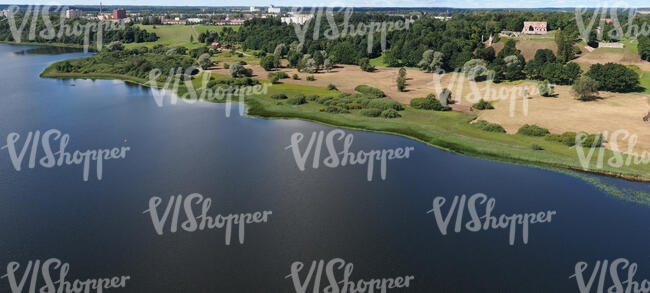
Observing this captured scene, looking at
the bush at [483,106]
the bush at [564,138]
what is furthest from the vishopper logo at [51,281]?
the bush at [483,106]

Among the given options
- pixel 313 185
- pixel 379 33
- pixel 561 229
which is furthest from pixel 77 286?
pixel 379 33

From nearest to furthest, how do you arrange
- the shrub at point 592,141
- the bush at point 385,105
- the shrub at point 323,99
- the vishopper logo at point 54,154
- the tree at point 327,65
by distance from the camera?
the vishopper logo at point 54,154, the shrub at point 592,141, the bush at point 385,105, the shrub at point 323,99, the tree at point 327,65

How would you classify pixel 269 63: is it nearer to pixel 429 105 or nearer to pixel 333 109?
pixel 333 109

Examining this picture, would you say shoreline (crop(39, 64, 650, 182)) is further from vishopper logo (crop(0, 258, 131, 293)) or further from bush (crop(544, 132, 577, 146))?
vishopper logo (crop(0, 258, 131, 293))

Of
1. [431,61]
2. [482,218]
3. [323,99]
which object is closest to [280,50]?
[431,61]

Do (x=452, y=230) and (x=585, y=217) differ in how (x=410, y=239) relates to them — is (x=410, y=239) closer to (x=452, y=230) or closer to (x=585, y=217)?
(x=452, y=230)

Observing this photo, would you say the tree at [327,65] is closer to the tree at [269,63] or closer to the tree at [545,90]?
the tree at [269,63]

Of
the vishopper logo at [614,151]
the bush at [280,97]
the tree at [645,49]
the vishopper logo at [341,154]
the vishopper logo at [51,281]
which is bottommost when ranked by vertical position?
the vishopper logo at [51,281]
